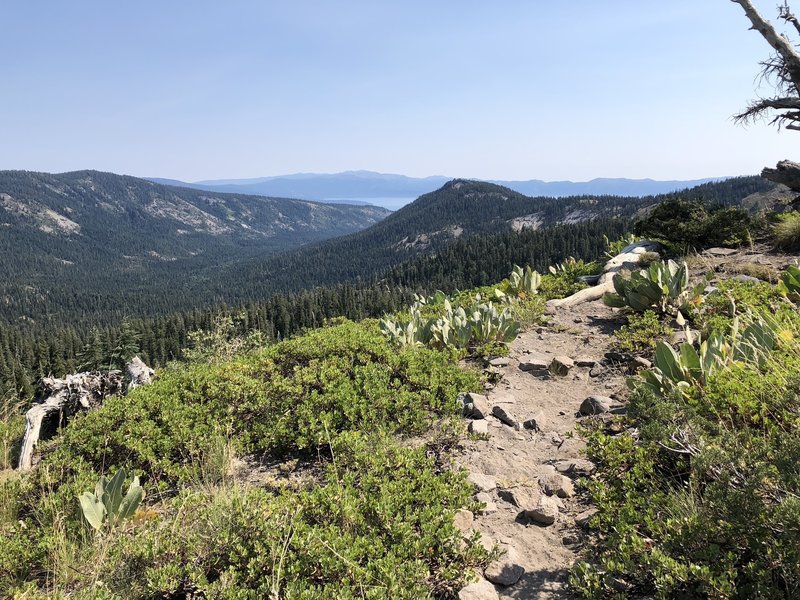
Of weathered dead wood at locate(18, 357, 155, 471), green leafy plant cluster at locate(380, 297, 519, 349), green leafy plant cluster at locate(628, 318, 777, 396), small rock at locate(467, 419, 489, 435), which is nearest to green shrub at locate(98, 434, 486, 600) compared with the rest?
small rock at locate(467, 419, 489, 435)

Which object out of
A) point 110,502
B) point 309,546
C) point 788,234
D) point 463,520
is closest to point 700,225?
point 788,234

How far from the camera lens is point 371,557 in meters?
3.07

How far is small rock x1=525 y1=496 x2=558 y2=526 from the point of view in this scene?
367cm

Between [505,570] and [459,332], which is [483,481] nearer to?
[505,570]

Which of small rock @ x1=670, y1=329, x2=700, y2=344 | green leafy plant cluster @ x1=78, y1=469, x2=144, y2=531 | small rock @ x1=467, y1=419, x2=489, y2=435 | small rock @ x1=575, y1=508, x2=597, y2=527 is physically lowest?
green leafy plant cluster @ x1=78, y1=469, x2=144, y2=531

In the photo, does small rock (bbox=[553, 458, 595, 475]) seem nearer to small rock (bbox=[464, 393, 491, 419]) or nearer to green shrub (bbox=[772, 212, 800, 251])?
small rock (bbox=[464, 393, 491, 419])

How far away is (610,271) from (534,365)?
6.32 meters

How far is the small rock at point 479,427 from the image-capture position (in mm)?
5094

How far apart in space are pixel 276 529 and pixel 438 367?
363 cm

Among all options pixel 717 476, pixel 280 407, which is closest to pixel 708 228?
pixel 717 476

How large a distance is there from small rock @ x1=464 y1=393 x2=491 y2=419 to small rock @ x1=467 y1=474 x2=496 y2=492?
1.21m

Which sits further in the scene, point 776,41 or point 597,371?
point 776,41

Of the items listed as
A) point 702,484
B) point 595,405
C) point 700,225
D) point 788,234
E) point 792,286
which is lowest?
point 595,405

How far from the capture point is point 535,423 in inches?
209
